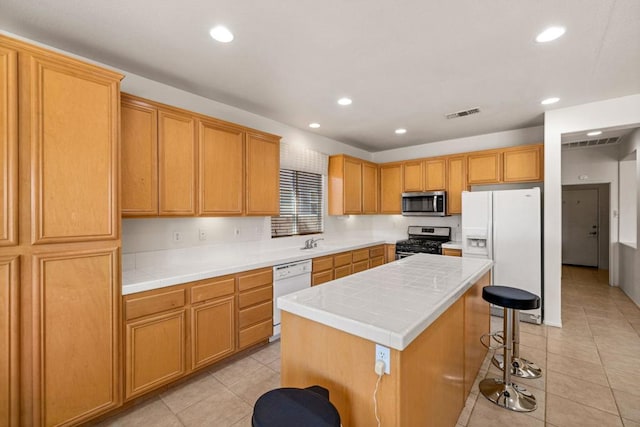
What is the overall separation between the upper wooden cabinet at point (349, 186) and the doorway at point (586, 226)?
17.8 ft

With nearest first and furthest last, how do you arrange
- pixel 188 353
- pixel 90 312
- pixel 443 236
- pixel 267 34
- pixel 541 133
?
pixel 90 312 → pixel 267 34 → pixel 188 353 → pixel 541 133 → pixel 443 236

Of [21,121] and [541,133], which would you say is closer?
[21,121]

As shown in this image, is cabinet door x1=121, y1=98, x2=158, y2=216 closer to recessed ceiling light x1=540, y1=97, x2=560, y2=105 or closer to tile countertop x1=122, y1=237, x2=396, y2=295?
tile countertop x1=122, y1=237, x2=396, y2=295

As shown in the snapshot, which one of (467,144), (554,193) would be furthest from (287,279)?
(467,144)

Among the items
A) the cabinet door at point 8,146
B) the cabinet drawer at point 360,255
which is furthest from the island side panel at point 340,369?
the cabinet drawer at point 360,255

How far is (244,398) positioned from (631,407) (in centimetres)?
293

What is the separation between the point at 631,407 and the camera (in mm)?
2088

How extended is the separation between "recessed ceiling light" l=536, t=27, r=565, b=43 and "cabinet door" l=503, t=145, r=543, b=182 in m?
2.34

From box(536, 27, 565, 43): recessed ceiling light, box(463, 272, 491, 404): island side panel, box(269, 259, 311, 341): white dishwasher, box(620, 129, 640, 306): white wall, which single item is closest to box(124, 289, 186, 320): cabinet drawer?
box(269, 259, 311, 341): white dishwasher

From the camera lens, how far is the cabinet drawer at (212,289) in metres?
2.46

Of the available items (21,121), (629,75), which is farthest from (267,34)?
(629,75)

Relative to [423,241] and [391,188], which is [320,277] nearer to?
[423,241]

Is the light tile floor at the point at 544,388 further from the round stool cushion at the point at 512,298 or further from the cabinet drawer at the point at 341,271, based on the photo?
the cabinet drawer at the point at 341,271

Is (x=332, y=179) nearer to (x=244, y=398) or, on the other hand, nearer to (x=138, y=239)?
(x=138, y=239)
